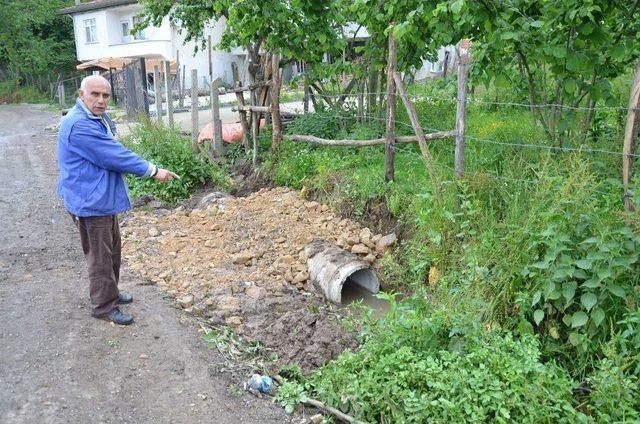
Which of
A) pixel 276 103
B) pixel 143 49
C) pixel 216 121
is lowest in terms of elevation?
pixel 216 121

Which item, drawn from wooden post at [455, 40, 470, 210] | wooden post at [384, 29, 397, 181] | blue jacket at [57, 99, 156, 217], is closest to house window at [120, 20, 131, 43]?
wooden post at [384, 29, 397, 181]

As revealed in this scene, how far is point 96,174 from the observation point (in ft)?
15.5

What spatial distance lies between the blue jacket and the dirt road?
1.01 metres

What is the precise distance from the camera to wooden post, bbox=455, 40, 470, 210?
5742 millimetres

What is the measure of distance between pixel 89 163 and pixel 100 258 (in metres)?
0.77

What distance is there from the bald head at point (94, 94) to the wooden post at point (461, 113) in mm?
3195

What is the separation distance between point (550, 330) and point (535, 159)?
226 centimetres

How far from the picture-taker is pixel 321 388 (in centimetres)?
399

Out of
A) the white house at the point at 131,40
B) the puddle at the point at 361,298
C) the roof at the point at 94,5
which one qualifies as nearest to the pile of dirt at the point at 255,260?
the puddle at the point at 361,298

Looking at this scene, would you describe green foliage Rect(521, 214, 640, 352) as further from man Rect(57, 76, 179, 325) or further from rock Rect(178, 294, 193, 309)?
man Rect(57, 76, 179, 325)

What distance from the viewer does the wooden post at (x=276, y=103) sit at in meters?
9.20

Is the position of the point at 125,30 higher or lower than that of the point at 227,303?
higher

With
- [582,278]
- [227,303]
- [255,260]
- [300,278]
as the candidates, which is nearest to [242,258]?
[255,260]

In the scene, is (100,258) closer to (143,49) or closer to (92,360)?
(92,360)
